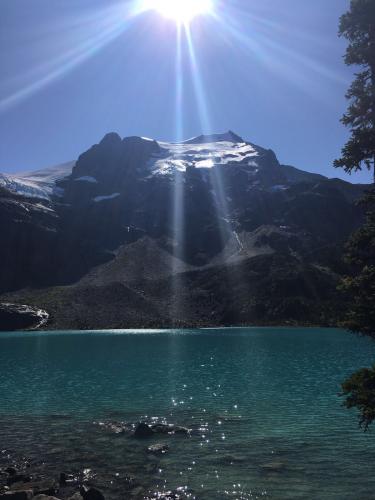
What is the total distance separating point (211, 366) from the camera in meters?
75.1

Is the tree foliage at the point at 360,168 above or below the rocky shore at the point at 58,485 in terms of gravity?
above

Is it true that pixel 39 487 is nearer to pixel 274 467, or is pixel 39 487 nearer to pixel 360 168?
pixel 274 467

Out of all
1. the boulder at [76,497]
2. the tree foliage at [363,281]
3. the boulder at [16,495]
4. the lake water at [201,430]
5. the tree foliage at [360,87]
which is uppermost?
the tree foliage at [360,87]

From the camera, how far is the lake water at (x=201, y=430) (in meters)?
23.9

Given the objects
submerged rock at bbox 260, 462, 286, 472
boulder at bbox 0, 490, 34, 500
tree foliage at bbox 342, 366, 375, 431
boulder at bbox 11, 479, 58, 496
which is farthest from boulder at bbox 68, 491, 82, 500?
tree foliage at bbox 342, 366, 375, 431

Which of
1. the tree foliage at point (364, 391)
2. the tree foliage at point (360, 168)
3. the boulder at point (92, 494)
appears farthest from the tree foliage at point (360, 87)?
the boulder at point (92, 494)

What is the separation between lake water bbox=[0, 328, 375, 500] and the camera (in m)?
23.9

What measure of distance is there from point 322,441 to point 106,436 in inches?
579

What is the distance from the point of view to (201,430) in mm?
34219

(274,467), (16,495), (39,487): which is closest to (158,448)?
(274,467)

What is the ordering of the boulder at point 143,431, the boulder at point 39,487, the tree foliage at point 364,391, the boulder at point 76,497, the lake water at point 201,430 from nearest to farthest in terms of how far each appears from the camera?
1. the tree foliage at point 364,391
2. the boulder at point 76,497
3. the boulder at point 39,487
4. the lake water at point 201,430
5. the boulder at point 143,431

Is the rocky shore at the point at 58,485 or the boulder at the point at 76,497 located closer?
the boulder at the point at 76,497

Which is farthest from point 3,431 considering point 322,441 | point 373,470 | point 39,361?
point 39,361

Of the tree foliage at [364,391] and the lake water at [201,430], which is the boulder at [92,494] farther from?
the tree foliage at [364,391]
